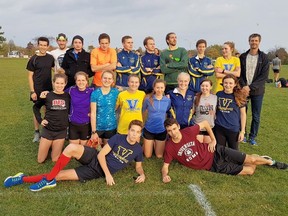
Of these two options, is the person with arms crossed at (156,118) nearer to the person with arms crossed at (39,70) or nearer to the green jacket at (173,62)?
the green jacket at (173,62)

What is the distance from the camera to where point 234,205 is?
12.9ft

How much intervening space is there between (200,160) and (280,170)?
155 centimetres

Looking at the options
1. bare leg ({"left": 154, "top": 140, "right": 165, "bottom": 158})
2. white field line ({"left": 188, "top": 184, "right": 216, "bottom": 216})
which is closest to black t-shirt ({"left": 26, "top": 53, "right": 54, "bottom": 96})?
bare leg ({"left": 154, "top": 140, "right": 165, "bottom": 158})

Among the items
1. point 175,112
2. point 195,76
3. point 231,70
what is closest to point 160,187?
point 175,112

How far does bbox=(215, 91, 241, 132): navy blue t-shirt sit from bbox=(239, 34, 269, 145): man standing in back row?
971 millimetres

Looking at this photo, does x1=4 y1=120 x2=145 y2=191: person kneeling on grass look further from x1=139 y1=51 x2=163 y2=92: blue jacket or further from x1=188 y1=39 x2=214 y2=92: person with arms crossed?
x1=188 y1=39 x2=214 y2=92: person with arms crossed

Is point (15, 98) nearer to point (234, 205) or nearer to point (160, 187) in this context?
point (160, 187)

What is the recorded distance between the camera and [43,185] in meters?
4.21

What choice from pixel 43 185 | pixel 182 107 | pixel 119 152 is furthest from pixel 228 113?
pixel 43 185

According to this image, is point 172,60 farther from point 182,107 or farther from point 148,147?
point 148,147

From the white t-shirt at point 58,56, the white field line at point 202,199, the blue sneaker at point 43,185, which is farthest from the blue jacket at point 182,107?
the white t-shirt at point 58,56

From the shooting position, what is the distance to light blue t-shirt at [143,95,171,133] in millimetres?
5477

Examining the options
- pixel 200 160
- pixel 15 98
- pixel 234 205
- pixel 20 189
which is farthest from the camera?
pixel 15 98

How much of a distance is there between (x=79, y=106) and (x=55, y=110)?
17.9 inches
